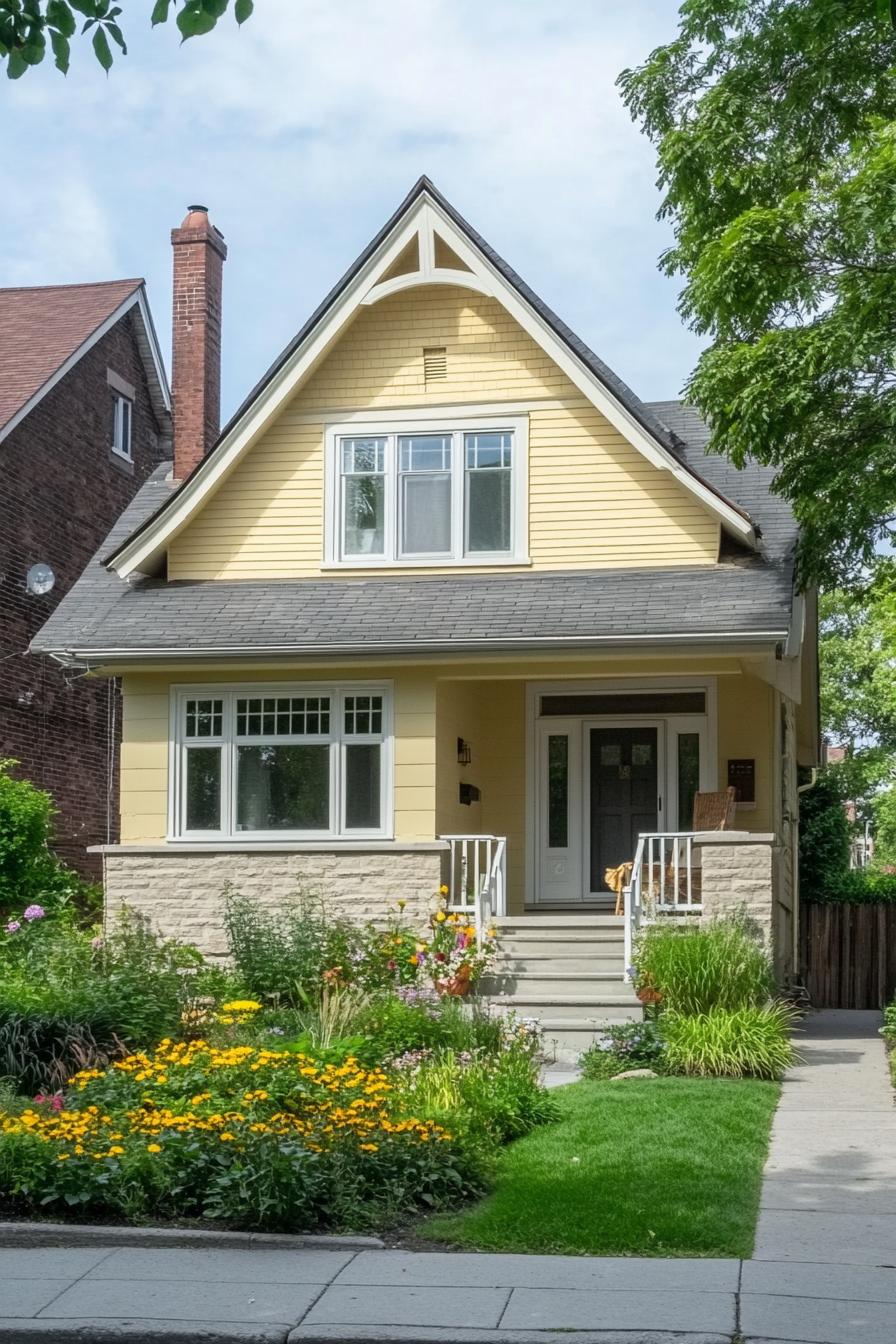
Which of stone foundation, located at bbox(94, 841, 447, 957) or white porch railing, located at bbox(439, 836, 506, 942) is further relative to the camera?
stone foundation, located at bbox(94, 841, 447, 957)

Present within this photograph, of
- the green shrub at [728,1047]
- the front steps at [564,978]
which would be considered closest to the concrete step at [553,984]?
the front steps at [564,978]

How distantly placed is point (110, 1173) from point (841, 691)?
39037mm

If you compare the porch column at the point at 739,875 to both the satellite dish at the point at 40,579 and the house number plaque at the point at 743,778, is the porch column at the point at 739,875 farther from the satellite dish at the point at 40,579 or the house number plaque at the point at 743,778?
the satellite dish at the point at 40,579

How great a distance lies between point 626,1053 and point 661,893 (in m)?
3.16

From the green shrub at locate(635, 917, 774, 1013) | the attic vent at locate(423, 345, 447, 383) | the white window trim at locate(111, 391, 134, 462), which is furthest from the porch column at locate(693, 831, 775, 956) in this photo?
the white window trim at locate(111, 391, 134, 462)

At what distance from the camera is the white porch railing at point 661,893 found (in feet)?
49.1

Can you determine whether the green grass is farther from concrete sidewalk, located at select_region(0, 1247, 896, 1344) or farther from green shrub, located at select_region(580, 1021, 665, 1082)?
green shrub, located at select_region(580, 1021, 665, 1082)

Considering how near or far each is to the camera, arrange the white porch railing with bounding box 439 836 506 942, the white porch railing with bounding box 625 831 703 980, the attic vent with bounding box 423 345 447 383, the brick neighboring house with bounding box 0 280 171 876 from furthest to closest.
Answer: the brick neighboring house with bounding box 0 280 171 876, the attic vent with bounding box 423 345 447 383, the white porch railing with bounding box 439 836 506 942, the white porch railing with bounding box 625 831 703 980

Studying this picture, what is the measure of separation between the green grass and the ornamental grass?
0.34 m

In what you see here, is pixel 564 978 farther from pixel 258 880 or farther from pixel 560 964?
pixel 258 880

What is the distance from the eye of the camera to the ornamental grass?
25.2ft

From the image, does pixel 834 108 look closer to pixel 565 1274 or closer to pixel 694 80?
pixel 694 80

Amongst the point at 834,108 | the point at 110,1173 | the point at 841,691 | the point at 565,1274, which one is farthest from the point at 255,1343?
the point at 841,691

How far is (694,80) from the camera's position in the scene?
14875 millimetres
